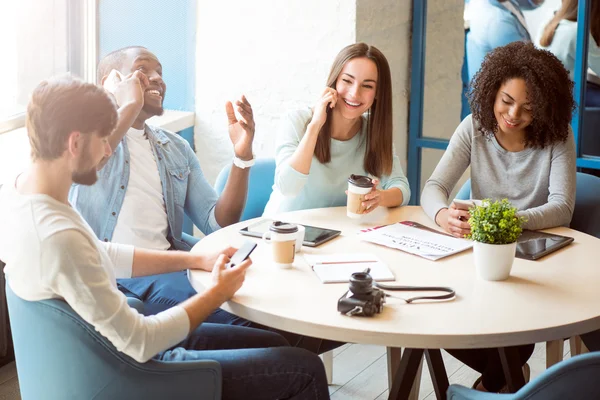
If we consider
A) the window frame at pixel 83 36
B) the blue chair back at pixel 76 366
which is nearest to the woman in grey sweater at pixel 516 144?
the blue chair back at pixel 76 366

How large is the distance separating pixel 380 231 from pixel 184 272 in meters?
0.65

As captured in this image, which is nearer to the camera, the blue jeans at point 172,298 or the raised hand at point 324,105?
the blue jeans at point 172,298

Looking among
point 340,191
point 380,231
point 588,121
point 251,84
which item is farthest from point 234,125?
point 588,121

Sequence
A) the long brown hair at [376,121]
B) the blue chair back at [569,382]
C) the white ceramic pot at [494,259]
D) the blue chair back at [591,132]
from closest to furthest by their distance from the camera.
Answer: the blue chair back at [569,382] < the white ceramic pot at [494,259] < the long brown hair at [376,121] < the blue chair back at [591,132]

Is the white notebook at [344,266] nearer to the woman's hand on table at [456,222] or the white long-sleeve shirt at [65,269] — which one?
the woman's hand on table at [456,222]

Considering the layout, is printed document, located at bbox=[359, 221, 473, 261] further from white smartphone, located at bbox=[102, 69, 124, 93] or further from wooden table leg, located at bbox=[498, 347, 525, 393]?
white smartphone, located at bbox=[102, 69, 124, 93]

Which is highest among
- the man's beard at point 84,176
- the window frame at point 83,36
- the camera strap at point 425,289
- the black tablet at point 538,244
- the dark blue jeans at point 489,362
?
the window frame at point 83,36

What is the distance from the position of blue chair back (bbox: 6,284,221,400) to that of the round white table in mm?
235

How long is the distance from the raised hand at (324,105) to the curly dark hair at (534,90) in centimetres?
50

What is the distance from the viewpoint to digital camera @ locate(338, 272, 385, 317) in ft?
5.39

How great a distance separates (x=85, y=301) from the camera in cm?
144

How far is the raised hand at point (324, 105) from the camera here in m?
2.64

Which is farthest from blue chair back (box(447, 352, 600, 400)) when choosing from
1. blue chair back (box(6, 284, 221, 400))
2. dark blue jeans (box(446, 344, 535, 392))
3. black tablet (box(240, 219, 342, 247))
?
dark blue jeans (box(446, 344, 535, 392))

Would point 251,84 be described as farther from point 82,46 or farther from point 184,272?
point 184,272
